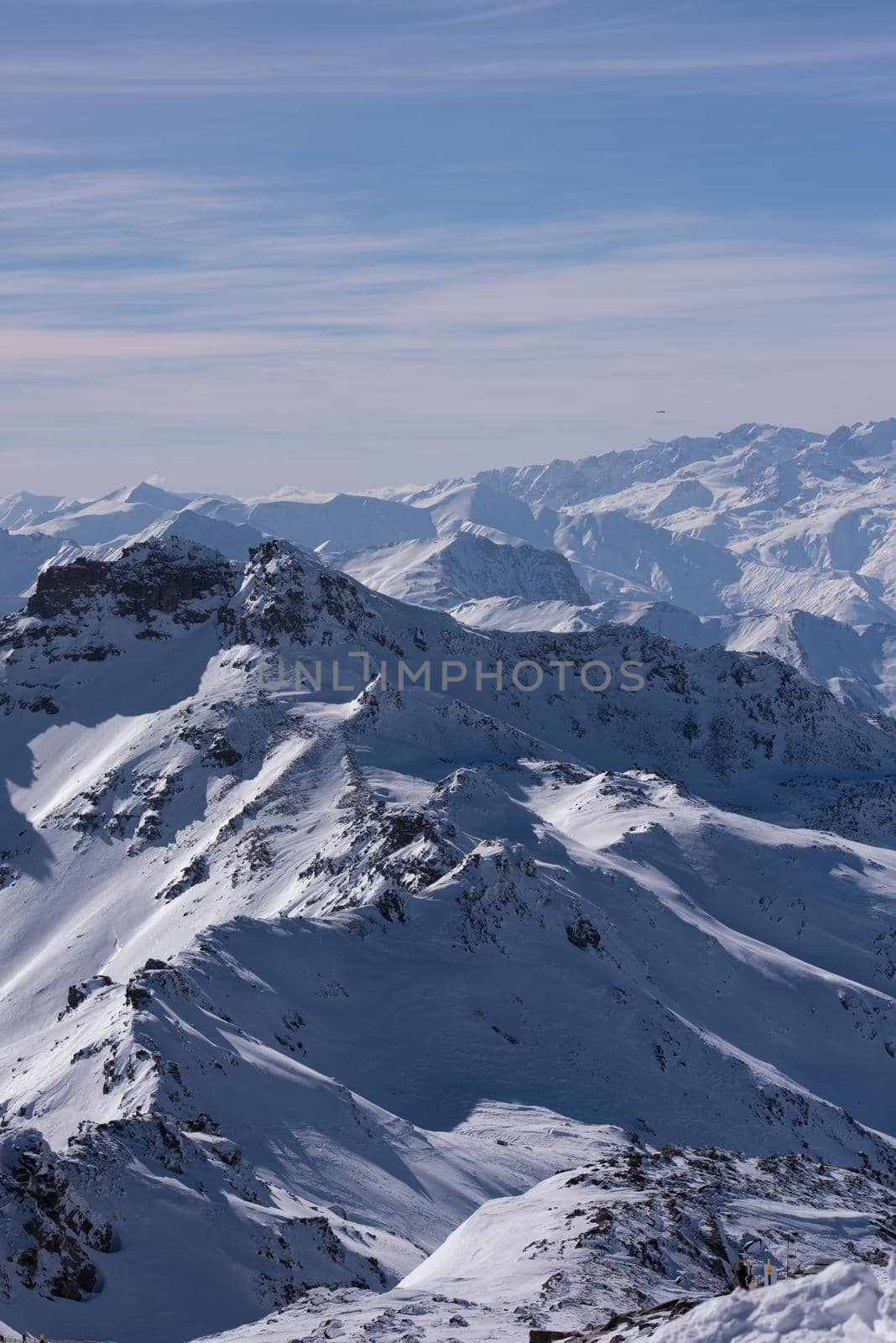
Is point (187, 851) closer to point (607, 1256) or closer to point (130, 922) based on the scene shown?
point (130, 922)

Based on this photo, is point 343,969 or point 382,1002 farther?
point 343,969

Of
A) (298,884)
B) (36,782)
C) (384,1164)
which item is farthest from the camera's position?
(36,782)

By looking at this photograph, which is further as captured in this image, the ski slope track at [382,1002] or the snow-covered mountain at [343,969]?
the snow-covered mountain at [343,969]

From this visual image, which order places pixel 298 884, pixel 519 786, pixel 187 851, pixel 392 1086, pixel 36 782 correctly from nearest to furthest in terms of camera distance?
pixel 392 1086
pixel 298 884
pixel 187 851
pixel 519 786
pixel 36 782

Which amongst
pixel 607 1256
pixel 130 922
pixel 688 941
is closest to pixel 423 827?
pixel 688 941

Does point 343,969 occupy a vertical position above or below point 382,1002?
above

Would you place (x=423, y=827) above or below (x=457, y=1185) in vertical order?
above

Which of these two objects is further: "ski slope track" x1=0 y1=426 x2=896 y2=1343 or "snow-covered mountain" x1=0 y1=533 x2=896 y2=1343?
"snow-covered mountain" x1=0 y1=533 x2=896 y2=1343

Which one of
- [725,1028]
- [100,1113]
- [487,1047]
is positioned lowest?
[725,1028]
